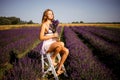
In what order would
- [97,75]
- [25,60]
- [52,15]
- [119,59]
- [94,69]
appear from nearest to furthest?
[97,75], [94,69], [52,15], [25,60], [119,59]

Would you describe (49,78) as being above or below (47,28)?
below

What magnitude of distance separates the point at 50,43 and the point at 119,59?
2.29 m

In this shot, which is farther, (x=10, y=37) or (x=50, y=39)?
(x=10, y=37)

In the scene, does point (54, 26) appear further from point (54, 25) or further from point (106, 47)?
point (106, 47)

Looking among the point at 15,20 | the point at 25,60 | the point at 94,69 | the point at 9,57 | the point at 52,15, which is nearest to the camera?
the point at 94,69

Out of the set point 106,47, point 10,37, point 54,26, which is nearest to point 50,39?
point 54,26

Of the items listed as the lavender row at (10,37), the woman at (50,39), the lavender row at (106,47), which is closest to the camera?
the woman at (50,39)

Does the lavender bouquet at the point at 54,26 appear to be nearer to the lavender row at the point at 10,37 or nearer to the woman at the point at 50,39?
the woman at the point at 50,39

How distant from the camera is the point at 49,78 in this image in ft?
14.6

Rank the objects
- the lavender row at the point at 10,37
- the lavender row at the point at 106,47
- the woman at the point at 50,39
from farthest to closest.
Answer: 1. the lavender row at the point at 10,37
2. the lavender row at the point at 106,47
3. the woman at the point at 50,39

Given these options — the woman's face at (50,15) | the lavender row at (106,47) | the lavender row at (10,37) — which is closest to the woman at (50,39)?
the woman's face at (50,15)

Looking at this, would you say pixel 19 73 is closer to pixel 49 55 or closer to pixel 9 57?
pixel 49 55

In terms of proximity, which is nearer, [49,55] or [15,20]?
[49,55]

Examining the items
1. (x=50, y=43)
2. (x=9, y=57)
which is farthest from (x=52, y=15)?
(x=9, y=57)
